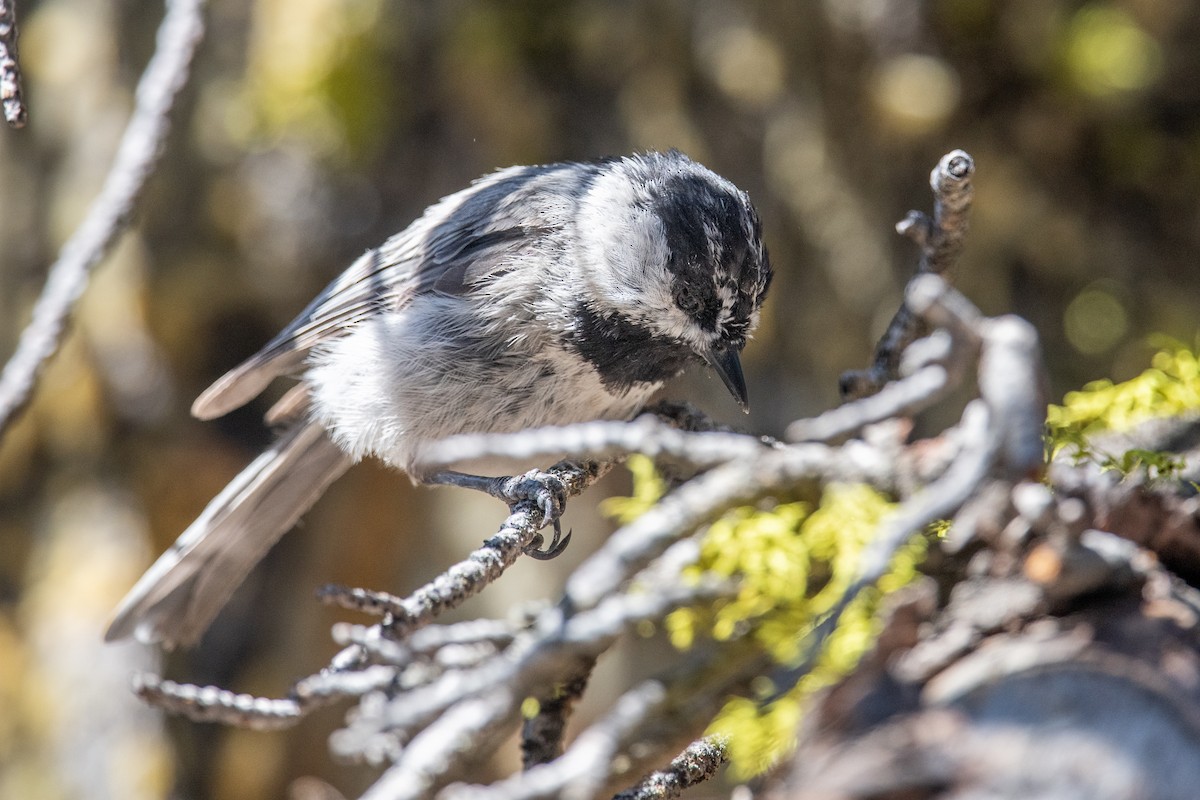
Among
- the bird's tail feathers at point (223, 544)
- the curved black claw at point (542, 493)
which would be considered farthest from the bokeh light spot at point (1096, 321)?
the bird's tail feathers at point (223, 544)

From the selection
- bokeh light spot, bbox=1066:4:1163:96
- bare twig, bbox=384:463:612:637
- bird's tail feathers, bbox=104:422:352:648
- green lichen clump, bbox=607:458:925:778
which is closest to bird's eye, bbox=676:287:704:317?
bare twig, bbox=384:463:612:637

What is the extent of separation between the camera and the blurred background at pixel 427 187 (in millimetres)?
4973

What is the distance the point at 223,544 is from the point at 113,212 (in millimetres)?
1116

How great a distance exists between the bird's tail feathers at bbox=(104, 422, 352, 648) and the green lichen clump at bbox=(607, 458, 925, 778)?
191cm

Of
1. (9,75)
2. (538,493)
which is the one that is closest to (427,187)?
(538,493)

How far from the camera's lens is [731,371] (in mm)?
3092

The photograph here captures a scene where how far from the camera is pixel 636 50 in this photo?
514 cm

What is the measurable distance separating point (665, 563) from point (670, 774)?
444 millimetres

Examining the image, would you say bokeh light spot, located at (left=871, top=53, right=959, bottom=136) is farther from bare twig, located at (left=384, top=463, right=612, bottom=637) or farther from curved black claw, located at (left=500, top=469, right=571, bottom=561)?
bare twig, located at (left=384, top=463, right=612, bottom=637)

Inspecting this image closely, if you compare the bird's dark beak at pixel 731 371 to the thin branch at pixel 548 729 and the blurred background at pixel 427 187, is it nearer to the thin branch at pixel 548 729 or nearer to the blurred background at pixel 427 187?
the thin branch at pixel 548 729

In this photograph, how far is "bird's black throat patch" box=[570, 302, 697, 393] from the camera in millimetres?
3084

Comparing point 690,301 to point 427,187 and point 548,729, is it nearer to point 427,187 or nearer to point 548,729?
point 548,729

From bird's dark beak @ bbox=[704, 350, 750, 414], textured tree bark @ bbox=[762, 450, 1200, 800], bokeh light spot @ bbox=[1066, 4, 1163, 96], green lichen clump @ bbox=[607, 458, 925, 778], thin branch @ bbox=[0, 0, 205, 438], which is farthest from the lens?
bokeh light spot @ bbox=[1066, 4, 1163, 96]

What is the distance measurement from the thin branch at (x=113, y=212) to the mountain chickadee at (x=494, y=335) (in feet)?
2.40
